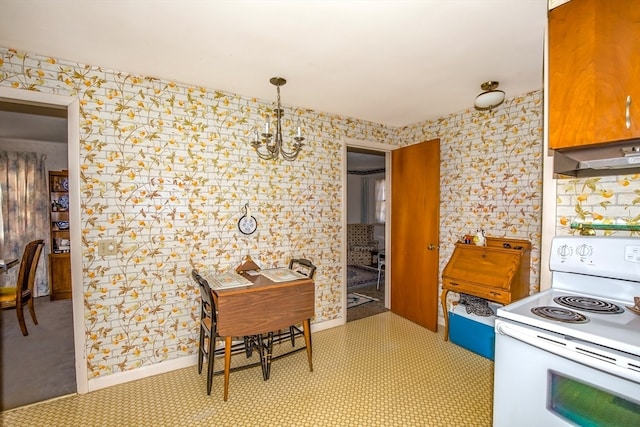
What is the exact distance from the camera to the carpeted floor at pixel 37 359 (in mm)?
2150

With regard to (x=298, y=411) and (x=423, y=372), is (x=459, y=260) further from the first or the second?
(x=298, y=411)

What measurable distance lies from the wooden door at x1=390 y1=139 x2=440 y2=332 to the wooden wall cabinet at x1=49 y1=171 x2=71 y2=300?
4.86 m

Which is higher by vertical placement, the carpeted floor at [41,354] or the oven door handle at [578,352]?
the oven door handle at [578,352]

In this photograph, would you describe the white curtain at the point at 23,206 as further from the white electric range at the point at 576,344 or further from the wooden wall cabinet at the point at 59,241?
the white electric range at the point at 576,344

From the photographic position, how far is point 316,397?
207 cm

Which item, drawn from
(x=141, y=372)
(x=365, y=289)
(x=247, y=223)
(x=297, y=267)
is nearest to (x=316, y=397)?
(x=297, y=267)

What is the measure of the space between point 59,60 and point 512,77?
337 cm

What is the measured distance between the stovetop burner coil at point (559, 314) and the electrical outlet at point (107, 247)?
266 centimetres

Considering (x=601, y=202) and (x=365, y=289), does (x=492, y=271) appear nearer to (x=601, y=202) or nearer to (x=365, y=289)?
(x=601, y=202)

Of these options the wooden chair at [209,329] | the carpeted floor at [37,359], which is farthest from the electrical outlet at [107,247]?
the carpeted floor at [37,359]

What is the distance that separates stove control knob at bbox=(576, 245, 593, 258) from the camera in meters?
1.42

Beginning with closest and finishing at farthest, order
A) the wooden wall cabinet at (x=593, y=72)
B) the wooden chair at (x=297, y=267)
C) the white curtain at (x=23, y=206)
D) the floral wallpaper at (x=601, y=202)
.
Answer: the wooden wall cabinet at (x=593, y=72), the floral wallpaper at (x=601, y=202), the wooden chair at (x=297, y=267), the white curtain at (x=23, y=206)

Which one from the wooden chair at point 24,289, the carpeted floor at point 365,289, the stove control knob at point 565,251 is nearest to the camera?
the stove control knob at point 565,251

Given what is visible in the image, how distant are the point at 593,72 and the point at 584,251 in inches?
32.3
